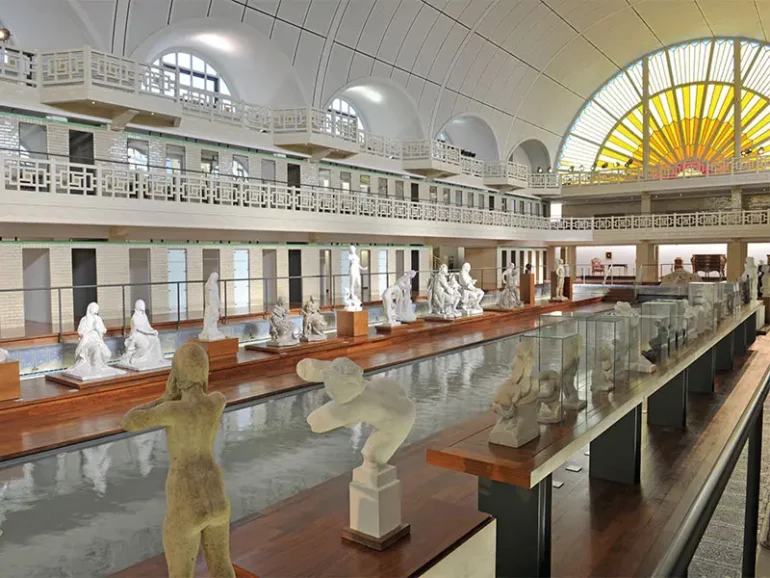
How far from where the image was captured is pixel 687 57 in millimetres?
37312

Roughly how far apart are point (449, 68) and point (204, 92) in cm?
1461

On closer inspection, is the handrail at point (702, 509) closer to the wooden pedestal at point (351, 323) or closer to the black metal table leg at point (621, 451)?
the black metal table leg at point (621, 451)

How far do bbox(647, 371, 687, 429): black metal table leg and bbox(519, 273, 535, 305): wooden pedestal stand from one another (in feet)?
54.2

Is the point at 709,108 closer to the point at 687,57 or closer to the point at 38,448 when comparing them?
the point at 687,57

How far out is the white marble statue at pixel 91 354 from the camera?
10320 mm

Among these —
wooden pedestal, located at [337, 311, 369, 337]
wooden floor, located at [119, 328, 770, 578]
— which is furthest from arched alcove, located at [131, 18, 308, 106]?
wooden floor, located at [119, 328, 770, 578]

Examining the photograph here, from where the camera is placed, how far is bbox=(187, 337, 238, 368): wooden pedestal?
1225cm

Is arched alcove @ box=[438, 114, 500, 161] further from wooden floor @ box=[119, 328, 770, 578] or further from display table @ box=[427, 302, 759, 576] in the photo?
display table @ box=[427, 302, 759, 576]

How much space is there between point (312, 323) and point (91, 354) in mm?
5644

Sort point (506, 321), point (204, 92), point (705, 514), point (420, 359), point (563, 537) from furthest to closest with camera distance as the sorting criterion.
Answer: point (506, 321) → point (204, 92) → point (420, 359) → point (563, 537) → point (705, 514)

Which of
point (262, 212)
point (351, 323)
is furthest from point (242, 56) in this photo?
point (351, 323)

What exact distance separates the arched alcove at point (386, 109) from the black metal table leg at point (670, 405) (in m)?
21.1

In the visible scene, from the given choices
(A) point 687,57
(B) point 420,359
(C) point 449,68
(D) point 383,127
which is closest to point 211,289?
(B) point 420,359

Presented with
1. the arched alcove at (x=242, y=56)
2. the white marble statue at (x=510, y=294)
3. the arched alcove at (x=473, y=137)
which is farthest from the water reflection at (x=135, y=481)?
the arched alcove at (x=473, y=137)
